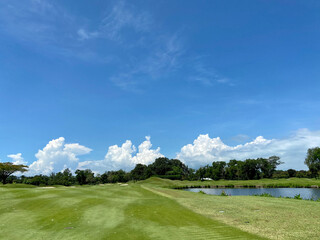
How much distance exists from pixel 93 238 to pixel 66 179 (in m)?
127

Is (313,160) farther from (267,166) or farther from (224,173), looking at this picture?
(224,173)

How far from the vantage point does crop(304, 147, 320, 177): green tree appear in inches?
5025

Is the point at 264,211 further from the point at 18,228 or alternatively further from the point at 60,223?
the point at 18,228

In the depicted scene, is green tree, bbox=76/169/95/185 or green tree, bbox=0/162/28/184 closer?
green tree, bbox=0/162/28/184

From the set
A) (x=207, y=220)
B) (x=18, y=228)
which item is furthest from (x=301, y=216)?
(x=18, y=228)

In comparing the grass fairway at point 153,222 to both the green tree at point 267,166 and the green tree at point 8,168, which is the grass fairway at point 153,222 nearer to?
the green tree at point 8,168

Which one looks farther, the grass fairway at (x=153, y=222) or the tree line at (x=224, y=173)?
the tree line at (x=224, y=173)

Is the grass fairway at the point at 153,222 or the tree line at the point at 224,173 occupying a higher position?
the tree line at the point at 224,173

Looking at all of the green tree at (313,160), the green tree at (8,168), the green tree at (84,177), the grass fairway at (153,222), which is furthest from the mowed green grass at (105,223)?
the green tree at (313,160)

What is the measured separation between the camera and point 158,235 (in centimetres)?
1266

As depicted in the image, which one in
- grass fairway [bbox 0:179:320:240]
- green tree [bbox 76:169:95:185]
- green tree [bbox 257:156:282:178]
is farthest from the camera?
green tree [bbox 257:156:282:178]

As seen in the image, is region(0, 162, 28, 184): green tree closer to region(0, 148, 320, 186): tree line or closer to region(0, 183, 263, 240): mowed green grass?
region(0, 148, 320, 186): tree line

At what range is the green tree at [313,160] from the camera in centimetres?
12764

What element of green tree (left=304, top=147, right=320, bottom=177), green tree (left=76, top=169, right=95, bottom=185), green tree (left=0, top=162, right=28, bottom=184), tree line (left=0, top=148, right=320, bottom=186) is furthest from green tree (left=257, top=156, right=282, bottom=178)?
green tree (left=0, top=162, right=28, bottom=184)
